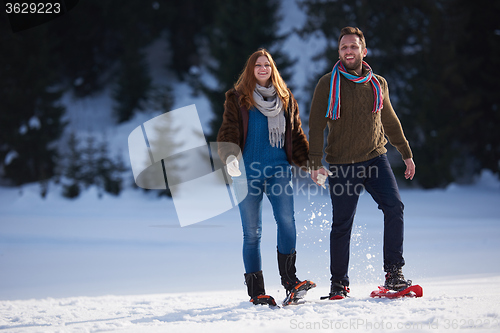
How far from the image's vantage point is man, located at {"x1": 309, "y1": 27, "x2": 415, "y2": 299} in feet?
10.5

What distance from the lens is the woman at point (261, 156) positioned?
3.17 meters

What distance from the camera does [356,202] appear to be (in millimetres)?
3252

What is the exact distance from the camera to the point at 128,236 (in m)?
7.69

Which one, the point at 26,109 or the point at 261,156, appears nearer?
the point at 261,156

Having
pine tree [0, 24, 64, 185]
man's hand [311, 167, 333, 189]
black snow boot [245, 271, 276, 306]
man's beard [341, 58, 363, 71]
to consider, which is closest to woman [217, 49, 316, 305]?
black snow boot [245, 271, 276, 306]

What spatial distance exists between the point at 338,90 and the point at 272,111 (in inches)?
17.5

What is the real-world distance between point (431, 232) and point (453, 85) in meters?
8.11

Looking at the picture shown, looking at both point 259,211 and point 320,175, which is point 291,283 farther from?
point 320,175

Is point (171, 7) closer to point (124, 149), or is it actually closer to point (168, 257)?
point (124, 149)

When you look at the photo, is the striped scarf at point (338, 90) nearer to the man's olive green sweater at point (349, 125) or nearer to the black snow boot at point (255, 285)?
the man's olive green sweater at point (349, 125)

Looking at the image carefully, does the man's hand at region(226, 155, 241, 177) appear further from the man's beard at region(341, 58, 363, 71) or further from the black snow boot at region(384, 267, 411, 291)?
the black snow boot at region(384, 267, 411, 291)
